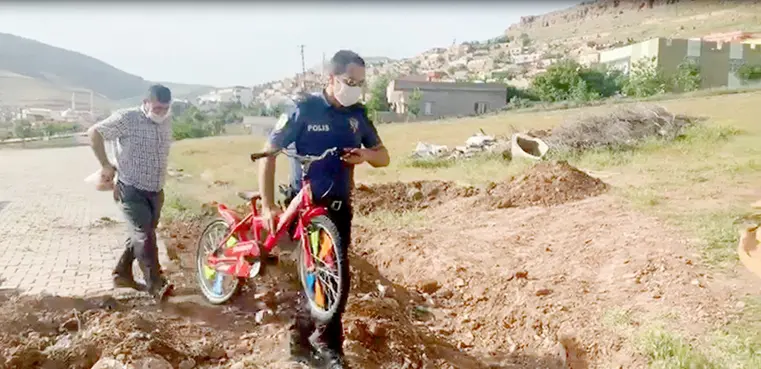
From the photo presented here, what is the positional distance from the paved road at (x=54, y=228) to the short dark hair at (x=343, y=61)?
8.86ft

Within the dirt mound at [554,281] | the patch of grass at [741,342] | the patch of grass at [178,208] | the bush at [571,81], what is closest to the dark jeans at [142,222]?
the dirt mound at [554,281]

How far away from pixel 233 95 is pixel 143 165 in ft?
9.32

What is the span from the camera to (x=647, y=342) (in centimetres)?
430

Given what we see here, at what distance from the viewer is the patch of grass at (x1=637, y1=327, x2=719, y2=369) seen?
3.98m

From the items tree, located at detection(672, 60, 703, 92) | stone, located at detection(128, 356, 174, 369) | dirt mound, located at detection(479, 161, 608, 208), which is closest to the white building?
stone, located at detection(128, 356, 174, 369)

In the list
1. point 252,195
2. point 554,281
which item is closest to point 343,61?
point 252,195

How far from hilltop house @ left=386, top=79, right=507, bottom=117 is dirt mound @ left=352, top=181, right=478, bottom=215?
2783cm

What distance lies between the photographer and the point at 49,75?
6.84m

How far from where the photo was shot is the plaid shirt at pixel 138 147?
195 inches

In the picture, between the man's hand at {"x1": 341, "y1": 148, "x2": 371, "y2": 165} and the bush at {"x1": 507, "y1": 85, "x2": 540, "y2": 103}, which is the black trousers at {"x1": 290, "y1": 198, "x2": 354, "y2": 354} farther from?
the bush at {"x1": 507, "y1": 85, "x2": 540, "y2": 103}

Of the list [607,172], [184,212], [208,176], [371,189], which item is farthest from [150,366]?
[208,176]

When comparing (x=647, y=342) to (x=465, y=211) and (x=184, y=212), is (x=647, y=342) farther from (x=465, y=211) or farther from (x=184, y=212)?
(x=184, y=212)

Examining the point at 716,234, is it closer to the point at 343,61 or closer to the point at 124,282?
the point at 343,61

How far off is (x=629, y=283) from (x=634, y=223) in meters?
2.07
